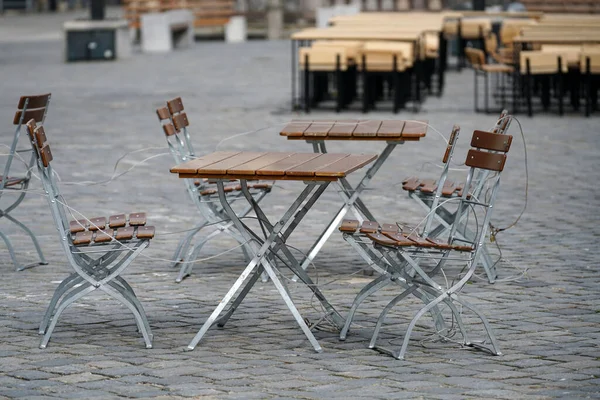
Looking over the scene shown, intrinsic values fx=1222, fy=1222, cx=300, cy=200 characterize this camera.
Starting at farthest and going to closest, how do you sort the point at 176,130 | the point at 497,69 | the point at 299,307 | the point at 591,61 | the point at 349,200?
the point at 497,69
the point at 591,61
the point at 176,130
the point at 349,200
the point at 299,307

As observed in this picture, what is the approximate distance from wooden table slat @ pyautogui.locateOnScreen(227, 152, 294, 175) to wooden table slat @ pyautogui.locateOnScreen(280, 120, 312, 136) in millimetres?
887

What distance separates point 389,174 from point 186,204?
91.4 inches

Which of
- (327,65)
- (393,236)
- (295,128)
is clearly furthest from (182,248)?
(327,65)

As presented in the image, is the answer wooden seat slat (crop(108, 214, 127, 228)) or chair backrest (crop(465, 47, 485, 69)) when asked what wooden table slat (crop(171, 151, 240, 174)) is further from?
chair backrest (crop(465, 47, 485, 69))

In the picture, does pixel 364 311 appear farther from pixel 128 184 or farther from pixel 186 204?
pixel 128 184

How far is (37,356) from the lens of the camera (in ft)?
19.2

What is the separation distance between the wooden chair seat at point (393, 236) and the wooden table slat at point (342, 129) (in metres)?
1.07

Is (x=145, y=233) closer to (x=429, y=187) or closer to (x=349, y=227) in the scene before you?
(x=349, y=227)

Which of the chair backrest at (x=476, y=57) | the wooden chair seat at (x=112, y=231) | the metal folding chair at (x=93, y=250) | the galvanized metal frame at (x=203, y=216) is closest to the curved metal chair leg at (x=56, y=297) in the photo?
the metal folding chair at (x=93, y=250)

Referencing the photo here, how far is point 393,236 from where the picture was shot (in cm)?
595

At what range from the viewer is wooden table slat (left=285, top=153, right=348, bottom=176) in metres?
5.81

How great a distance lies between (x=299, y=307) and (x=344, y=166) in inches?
43.0

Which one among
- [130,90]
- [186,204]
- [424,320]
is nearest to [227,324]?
[424,320]

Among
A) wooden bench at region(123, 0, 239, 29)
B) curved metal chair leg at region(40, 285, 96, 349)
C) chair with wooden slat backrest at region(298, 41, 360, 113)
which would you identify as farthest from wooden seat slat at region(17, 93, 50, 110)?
wooden bench at region(123, 0, 239, 29)
